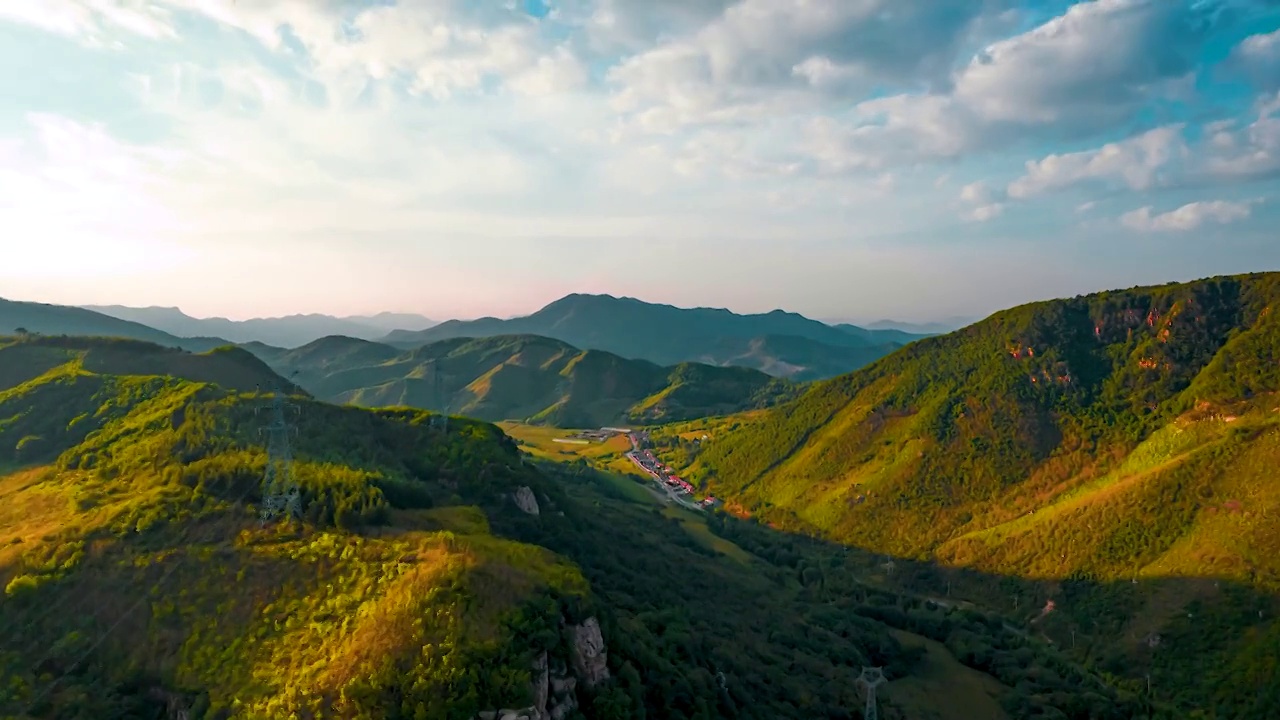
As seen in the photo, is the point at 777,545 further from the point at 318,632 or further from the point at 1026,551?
the point at 318,632

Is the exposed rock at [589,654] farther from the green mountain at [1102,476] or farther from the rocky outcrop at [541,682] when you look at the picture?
the green mountain at [1102,476]

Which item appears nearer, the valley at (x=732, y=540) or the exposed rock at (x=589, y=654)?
the valley at (x=732, y=540)

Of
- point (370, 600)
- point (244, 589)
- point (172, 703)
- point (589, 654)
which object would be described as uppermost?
point (370, 600)

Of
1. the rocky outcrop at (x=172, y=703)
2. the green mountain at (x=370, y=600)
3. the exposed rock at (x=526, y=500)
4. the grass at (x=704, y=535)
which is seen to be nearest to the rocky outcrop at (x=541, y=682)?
the green mountain at (x=370, y=600)

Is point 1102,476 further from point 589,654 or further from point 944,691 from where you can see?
point 589,654

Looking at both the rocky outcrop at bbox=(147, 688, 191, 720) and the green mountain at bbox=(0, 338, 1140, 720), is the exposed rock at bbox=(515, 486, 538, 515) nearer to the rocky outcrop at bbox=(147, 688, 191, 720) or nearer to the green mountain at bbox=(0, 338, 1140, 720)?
the green mountain at bbox=(0, 338, 1140, 720)

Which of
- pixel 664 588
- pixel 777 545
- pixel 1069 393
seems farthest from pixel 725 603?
pixel 1069 393

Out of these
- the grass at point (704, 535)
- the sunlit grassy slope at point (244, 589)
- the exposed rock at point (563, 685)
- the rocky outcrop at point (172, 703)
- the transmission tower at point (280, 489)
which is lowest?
the grass at point (704, 535)

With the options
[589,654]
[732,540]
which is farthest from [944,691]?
[589,654]
